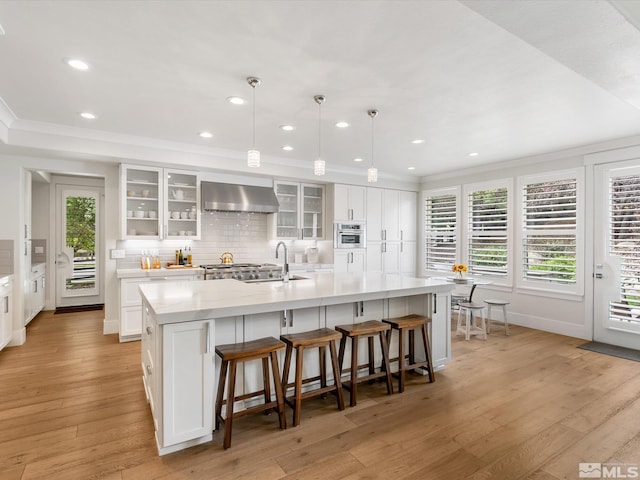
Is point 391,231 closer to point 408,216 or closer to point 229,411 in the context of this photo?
point 408,216

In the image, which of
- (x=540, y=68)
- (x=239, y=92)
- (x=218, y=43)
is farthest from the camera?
(x=239, y=92)

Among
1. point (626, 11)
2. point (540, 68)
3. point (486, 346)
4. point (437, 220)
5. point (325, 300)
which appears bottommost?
point (486, 346)

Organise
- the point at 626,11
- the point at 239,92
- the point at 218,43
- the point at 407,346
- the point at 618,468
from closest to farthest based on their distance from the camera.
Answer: the point at 626,11 → the point at 618,468 → the point at 218,43 → the point at 239,92 → the point at 407,346

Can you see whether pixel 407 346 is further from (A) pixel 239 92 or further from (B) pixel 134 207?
(B) pixel 134 207

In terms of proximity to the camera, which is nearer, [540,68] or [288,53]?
[288,53]

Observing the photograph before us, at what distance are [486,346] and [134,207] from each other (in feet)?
16.6

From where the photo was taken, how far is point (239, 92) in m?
3.13

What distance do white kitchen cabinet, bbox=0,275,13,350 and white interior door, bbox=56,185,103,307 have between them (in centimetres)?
253

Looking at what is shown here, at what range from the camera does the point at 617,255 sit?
457cm

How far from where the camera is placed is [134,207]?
4996 mm

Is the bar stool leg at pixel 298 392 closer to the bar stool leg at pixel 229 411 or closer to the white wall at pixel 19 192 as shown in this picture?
the bar stool leg at pixel 229 411

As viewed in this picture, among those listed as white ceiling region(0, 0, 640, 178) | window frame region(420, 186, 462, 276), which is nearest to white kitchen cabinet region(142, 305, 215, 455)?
white ceiling region(0, 0, 640, 178)

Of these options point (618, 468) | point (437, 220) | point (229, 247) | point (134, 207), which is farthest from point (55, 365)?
point (437, 220)

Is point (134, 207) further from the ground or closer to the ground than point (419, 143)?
closer to the ground
